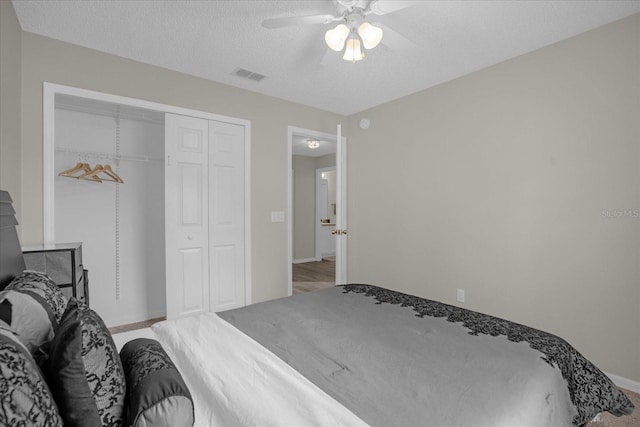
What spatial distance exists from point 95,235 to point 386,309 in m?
3.05

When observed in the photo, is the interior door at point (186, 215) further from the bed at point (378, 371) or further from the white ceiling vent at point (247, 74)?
the bed at point (378, 371)

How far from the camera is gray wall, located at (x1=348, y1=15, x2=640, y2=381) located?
225 cm

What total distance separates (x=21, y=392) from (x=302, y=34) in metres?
2.47

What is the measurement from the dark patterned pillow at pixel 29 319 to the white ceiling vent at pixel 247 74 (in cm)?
257

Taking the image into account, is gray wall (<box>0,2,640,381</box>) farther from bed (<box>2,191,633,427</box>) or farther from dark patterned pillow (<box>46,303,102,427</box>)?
dark patterned pillow (<box>46,303,102,427</box>)

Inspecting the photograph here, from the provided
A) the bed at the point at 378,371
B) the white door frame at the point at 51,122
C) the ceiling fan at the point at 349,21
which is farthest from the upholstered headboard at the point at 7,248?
the ceiling fan at the point at 349,21

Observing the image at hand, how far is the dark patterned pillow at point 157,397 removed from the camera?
0.79 metres

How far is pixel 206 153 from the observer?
10.8 ft

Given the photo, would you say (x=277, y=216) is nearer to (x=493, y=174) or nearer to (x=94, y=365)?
(x=493, y=174)

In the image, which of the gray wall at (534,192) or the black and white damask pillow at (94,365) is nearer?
the black and white damask pillow at (94,365)

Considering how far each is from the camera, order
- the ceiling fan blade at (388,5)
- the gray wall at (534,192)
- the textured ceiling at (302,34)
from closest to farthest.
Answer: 1. the ceiling fan blade at (388,5)
2. the textured ceiling at (302,34)
3. the gray wall at (534,192)

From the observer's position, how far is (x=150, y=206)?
367cm

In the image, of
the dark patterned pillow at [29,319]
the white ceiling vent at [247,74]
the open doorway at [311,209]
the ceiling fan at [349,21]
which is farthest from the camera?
the open doorway at [311,209]

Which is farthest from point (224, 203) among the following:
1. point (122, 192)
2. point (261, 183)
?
point (122, 192)
